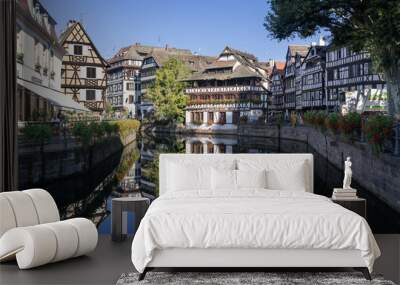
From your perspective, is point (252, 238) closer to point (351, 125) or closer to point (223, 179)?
point (223, 179)

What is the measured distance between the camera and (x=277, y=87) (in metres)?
8.05

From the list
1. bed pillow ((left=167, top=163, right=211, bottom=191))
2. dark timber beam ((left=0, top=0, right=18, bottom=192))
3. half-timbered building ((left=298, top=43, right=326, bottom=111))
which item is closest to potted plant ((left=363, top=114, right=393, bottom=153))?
half-timbered building ((left=298, top=43, right=326, bottom=111))

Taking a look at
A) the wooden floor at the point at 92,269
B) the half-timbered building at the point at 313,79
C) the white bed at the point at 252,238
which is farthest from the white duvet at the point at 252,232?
the half-timbered building at the point at 313,79

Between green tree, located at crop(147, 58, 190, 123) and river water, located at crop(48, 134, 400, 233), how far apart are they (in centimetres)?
33

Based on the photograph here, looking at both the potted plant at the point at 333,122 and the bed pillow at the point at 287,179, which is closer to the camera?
the bed pillow at the point at 287,179

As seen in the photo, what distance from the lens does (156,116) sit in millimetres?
8297

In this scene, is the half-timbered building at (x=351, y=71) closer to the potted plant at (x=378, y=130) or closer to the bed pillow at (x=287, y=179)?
the potted plant at (x=378, y=130)

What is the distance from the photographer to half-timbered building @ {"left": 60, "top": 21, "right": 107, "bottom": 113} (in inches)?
301

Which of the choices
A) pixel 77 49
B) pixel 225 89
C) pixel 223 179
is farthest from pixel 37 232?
pixel 225 89

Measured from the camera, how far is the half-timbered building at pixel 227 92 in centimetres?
788

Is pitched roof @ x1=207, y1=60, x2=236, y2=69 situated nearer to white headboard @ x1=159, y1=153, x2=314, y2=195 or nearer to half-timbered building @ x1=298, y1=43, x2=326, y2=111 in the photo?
half-timbered building @ x1=298, y1=43, x2=326, y2=111

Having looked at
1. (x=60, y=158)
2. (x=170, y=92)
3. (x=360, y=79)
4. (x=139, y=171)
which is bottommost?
(x=139, y=171)

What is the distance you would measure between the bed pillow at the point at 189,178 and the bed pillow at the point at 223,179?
0.25ft

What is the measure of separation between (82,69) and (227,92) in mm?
1934
